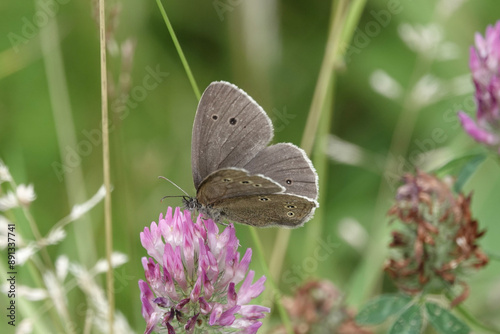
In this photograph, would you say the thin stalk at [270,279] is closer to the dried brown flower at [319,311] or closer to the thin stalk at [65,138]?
the dried brown flower at [319,311]

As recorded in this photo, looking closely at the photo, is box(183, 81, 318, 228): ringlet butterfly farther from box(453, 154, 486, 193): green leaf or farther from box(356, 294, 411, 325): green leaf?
box(453, 154, 486, 193): green leaf

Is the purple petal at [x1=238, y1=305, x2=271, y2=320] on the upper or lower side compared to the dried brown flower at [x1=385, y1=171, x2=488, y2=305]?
lower

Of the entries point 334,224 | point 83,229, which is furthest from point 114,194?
point 334,224

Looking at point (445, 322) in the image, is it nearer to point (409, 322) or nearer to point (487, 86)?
point (409, 322)

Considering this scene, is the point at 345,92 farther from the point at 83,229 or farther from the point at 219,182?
the point at 219,182

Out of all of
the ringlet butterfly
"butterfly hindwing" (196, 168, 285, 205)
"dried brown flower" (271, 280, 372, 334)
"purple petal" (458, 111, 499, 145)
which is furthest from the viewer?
"dried brown flower" (271, 280, 372, 334)

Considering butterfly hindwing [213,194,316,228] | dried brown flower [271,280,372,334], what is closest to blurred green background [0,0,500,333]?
dried brown flower [271,280,372,334]

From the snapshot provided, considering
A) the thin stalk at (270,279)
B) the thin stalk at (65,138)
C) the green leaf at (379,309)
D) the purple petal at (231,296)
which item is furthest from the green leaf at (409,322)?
the thin stalk at (65,138)
